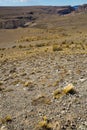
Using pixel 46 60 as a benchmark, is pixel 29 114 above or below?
above

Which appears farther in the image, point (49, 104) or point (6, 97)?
point (6, 97)

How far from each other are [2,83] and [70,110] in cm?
619

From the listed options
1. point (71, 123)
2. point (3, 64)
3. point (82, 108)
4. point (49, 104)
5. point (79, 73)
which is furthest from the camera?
point (3, 64)

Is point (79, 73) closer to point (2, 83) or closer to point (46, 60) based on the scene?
point (2, 83)

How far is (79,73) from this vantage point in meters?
16.5

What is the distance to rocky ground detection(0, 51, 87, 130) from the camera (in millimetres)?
11594

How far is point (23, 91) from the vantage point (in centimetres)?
1535

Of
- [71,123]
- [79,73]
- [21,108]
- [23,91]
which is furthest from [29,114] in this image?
[79,73]

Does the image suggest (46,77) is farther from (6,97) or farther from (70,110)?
(70,110)

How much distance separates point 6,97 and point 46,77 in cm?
304

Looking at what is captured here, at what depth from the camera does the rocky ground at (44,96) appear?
11594mm

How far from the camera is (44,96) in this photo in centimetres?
1390

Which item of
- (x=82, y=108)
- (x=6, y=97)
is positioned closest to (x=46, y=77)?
(x=6, y=97)

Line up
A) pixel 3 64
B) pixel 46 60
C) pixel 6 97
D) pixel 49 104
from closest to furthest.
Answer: pixel 49 104
pixel 6 97
pixel 46 60
pixel 3 64
